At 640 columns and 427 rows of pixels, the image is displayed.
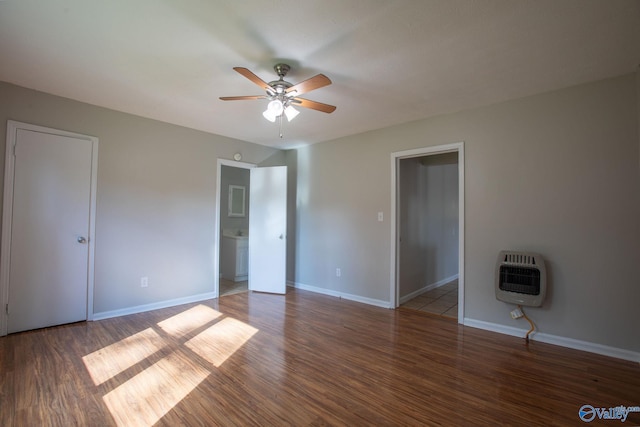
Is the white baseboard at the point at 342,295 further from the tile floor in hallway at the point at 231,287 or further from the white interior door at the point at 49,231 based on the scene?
the white interior door at the point at 49,231

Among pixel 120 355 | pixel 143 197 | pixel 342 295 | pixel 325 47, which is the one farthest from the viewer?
pixel 342 295

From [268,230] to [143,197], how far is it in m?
1.79

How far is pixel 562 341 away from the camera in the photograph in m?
2.75

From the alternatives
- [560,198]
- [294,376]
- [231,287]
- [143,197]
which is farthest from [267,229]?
[560,198]

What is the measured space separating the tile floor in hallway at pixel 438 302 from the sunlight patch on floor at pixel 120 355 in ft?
9.95

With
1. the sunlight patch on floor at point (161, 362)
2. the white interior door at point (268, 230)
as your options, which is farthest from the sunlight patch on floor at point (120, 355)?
the white interior door at point (268, 230)

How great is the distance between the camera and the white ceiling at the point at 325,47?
1.76 metres

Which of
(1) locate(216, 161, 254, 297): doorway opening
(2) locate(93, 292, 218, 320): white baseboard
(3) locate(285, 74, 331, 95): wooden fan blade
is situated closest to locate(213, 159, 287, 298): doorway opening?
(1) locate(216, 161, 254, 297): doorway opening

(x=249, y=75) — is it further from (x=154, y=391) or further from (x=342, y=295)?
(x=342, y=295)

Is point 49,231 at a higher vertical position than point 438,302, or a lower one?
higher

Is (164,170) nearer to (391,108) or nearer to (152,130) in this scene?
(152,130)

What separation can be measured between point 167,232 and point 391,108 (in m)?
3.20

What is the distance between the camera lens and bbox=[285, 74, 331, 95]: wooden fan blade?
2.02m

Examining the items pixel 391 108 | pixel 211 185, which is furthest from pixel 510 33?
pixel 211 185
